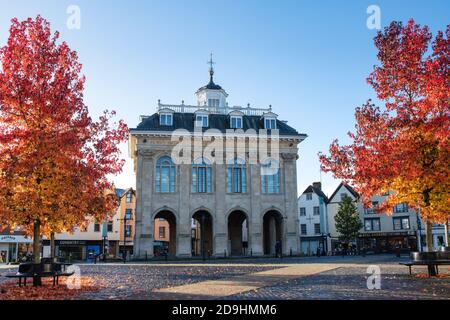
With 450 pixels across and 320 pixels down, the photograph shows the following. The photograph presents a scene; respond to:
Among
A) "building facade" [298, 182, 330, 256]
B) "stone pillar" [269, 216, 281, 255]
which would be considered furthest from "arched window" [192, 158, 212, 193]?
"building facade" [298, 182, 330, 256]

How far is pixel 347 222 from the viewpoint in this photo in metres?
64.8

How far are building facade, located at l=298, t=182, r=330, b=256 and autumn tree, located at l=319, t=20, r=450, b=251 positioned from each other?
54339 millimetres

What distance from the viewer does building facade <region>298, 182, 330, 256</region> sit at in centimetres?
7212

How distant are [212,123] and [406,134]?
111ft

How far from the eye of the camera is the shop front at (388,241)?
65312mm

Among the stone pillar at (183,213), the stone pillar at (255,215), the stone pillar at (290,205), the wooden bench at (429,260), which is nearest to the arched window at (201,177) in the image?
the stone pillar at (183,213)

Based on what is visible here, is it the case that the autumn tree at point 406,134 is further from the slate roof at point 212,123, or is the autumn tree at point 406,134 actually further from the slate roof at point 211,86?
the slate roof at point 211,86

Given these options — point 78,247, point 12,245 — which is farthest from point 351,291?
point 12,245

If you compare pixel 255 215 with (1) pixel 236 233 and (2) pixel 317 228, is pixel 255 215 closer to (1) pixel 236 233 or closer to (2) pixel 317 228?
(1) pixel 236 233

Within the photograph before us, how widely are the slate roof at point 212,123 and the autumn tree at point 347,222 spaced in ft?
64.3

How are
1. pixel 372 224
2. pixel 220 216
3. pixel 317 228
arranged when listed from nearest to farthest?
pixel 220 216, pixel 372 224, pixel 317 228

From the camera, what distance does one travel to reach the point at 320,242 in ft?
236
